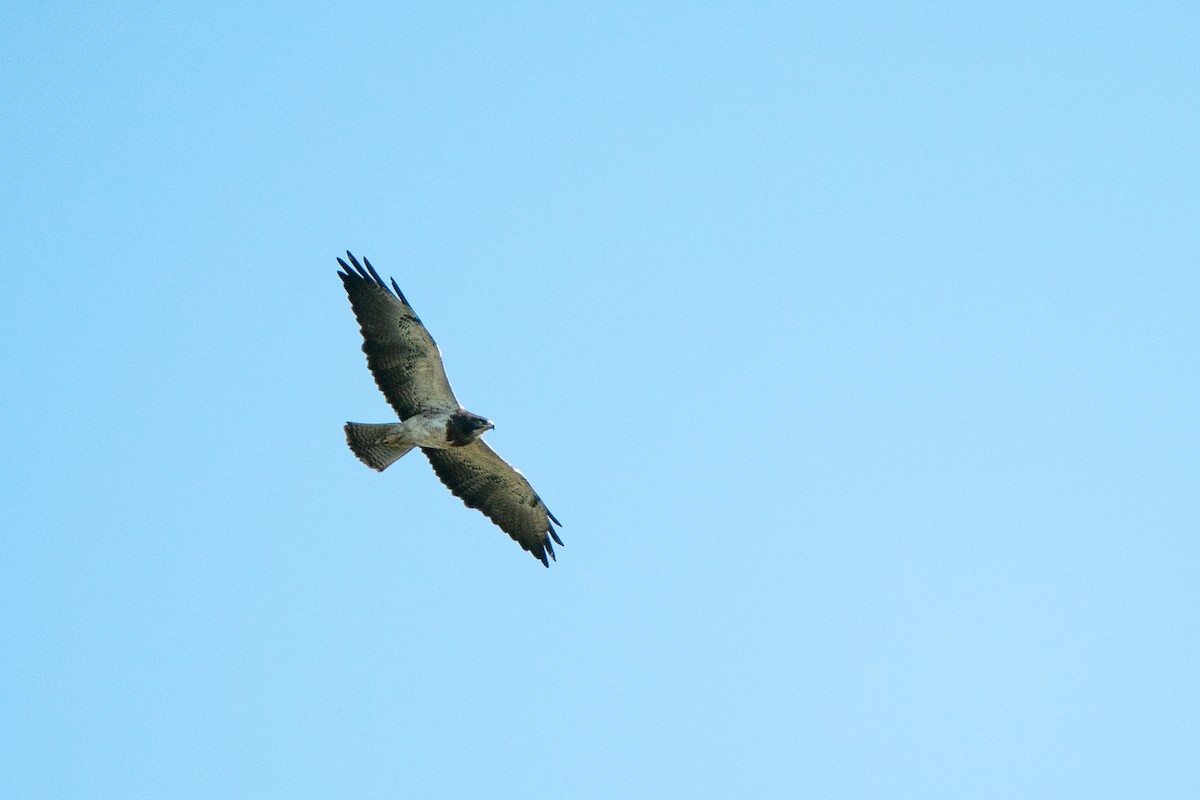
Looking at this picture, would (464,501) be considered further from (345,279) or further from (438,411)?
(345,279)

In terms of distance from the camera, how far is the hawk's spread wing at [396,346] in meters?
16.2

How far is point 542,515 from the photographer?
1784cm

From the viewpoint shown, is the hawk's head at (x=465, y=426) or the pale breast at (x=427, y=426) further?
the pale breast at (x=427, y=426)

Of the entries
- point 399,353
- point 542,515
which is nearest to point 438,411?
point 399,353

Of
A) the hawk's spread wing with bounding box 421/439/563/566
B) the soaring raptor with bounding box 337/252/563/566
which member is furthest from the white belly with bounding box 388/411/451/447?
the hawk's spread wing with bounding box 421/439/563/566

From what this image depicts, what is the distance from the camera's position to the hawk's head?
16.2m

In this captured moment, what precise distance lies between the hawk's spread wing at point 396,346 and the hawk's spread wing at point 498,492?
882 mm

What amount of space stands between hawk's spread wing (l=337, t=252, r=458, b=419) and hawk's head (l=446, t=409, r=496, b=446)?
20 centimetres

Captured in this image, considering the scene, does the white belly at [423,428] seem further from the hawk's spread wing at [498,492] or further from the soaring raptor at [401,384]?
the hawk's spread wing at [498,492]

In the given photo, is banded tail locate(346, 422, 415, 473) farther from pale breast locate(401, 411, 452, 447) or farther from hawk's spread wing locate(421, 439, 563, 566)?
hawk's spread wing locate(421, 439, 563, 566)

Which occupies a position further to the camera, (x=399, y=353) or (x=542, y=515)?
(x=542, y=515)

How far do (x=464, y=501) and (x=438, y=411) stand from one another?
1.57m

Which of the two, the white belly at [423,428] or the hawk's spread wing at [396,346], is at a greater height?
the hawk's spread wing at [396,346]

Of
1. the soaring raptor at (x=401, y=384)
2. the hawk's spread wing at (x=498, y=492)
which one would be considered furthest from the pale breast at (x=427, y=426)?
the hawk's spread wing at (x=498, y=492)
